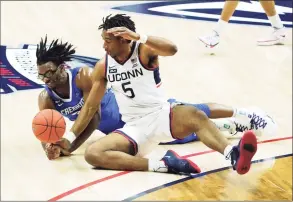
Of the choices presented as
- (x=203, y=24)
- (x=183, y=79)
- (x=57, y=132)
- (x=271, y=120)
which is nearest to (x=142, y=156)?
(x=57, y=132)

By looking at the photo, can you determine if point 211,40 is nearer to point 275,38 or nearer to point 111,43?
point 275,38

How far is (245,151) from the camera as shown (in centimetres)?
336

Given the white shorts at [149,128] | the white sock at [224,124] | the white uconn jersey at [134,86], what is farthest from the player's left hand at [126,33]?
the white sock at [224,124]

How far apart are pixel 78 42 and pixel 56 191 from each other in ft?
9.80

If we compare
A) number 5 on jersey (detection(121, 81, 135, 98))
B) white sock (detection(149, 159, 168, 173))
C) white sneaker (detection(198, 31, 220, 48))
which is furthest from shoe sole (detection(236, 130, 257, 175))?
white sneaker (detection(198, 31, 220, 48))

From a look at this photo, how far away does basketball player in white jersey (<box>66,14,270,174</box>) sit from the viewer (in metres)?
3.69

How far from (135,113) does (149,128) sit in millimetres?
138

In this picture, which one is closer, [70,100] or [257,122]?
[70,100]

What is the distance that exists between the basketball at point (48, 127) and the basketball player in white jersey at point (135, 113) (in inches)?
9.2

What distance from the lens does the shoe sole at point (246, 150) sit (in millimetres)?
3327

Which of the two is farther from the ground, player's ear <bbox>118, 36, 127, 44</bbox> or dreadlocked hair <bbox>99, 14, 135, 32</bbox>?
dreadlocked hair <bbox>99, 14, 135, 32</bbox>

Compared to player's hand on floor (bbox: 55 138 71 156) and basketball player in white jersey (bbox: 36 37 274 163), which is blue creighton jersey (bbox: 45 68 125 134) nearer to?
basketball player in white jersey (bbox: 36 37 274 163)

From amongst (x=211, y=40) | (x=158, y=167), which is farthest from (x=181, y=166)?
(x=211, y=40)

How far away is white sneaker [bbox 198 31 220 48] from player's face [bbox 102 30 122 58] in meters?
2.68
